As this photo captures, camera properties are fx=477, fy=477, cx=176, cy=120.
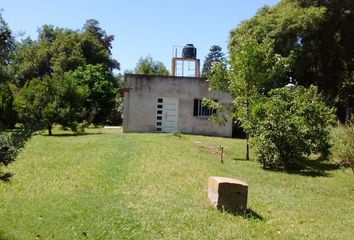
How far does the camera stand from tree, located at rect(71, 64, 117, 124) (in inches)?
1558

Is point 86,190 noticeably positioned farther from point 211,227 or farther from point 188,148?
point 188,148

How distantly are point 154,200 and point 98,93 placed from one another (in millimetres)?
30866

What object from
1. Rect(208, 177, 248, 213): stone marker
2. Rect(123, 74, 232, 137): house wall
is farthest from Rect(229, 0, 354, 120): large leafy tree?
Rect(208, 177, 248, 213): stone marker

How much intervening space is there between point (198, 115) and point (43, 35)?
32656 mm

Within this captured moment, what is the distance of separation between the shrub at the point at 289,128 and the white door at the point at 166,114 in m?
11.0

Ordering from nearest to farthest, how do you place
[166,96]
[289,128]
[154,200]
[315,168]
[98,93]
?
1. [154,200]
2. [289,128]
3. [315,168]
4. [166,96]
5. [98,93]

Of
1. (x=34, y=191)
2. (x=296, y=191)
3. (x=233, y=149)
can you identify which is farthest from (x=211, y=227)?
(x=233, y=149)

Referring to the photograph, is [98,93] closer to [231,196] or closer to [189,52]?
[189,52]

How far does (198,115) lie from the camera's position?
98.2 ft

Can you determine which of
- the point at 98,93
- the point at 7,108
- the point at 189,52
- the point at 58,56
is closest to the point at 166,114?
the point at 189,52

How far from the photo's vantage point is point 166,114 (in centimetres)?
2972

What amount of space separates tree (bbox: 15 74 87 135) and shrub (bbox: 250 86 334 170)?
1128 centimetres

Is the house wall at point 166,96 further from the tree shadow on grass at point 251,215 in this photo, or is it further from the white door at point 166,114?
the tree shadow on grass at point 251,215

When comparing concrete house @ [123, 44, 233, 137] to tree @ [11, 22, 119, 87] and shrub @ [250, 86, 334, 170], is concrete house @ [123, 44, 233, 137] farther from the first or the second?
tree @ [11, 22, 119, 87]
